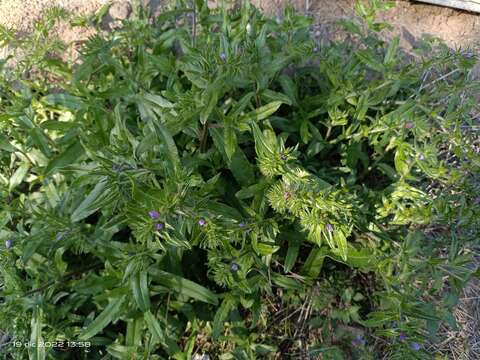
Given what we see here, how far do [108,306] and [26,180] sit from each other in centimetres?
141

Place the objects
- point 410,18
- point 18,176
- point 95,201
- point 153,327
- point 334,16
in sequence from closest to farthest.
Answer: point 95,201
point 153,327
point 18,176
point 334,16
point 410,18

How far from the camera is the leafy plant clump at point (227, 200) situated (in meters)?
2.46

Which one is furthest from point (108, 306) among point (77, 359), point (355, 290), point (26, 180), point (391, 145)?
point (391, 145)

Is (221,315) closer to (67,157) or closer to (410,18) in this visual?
(67,157)

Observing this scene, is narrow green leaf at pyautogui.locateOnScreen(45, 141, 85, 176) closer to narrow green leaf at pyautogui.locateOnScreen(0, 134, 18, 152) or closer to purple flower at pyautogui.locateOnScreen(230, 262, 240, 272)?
narrow green leaf at pyautogui.locateOnScreen(0, 134, 18, 152)

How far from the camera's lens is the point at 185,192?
2189 mm

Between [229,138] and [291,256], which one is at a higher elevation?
[229,138]

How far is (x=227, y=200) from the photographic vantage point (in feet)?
10.4

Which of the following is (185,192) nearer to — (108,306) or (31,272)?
(108,306)

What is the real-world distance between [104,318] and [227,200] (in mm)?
1136

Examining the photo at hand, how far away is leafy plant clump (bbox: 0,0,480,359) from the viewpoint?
246cm

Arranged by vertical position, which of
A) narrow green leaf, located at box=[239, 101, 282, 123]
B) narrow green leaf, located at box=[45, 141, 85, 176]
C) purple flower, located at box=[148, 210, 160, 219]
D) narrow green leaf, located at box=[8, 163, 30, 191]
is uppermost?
narrow green leaf, located at box=[239, 101, 282, 123]

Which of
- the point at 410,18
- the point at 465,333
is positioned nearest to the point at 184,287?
the point at 465,333

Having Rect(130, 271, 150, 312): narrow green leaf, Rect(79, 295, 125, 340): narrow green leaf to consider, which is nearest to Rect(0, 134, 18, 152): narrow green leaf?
Rect(79, 295, 125, 340): narrow green leaf
